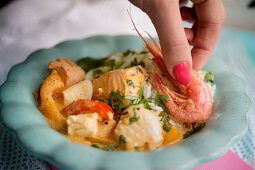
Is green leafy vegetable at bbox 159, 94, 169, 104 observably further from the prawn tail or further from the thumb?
the thumb

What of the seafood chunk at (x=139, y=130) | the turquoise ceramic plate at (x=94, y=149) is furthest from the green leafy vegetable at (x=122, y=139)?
the turquoise ceramic plate at (x=94, y=149)

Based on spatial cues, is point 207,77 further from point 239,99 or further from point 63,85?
point 63,85

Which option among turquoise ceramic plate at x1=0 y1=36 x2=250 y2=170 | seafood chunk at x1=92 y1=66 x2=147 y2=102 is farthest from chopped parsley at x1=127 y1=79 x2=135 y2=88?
turquoise ceramic plate at x1=0 y1=36 x2=250 y2=170

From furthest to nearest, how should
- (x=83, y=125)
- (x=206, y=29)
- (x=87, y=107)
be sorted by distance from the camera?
(x=206, y=29)
(x=87, y=107)
(x=83, y=125)

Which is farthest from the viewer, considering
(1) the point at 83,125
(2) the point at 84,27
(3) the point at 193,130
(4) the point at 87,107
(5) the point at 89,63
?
(2) the point at 84,27

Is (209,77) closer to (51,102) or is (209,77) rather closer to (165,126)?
(165,126)

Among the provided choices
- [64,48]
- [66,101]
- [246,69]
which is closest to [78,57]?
[64,48]

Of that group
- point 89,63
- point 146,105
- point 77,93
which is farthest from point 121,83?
point 89,63

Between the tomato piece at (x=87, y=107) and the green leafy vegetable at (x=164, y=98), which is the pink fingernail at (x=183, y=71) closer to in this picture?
the green leafy vegetable at (x=164, y=98)
